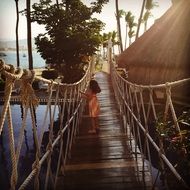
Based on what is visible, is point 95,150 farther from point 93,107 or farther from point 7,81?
point 7,81

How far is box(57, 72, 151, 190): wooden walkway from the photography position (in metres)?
4.86

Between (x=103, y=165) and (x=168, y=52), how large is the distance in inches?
159

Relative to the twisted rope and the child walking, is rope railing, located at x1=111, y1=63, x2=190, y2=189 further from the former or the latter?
the twisted rope

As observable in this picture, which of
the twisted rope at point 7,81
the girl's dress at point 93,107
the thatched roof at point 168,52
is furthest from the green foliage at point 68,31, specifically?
the twisted rope at point 7,81

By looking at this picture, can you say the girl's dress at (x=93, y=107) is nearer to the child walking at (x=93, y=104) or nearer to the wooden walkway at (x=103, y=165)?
the child walking at (x=93, y=104)

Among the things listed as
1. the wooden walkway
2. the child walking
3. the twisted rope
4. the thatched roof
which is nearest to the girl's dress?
the child walking

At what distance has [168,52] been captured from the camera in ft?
27.4

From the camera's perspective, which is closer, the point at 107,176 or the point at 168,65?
the point at 107,176

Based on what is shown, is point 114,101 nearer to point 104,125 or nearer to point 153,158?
point 153,158

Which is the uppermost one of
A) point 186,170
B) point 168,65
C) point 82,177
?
point 168,65

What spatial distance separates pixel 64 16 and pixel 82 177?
16344mm

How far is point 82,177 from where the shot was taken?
5.11 m

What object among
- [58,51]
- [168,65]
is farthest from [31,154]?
[58,51]

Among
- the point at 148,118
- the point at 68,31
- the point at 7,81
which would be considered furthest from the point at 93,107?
the point at 68,31
